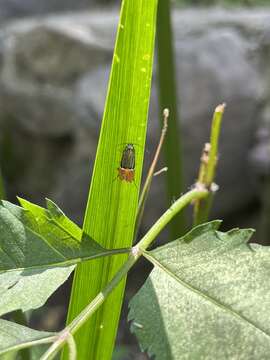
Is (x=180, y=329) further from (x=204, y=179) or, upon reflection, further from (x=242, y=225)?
(x=242, y=225)

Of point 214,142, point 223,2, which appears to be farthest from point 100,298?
point 223,2

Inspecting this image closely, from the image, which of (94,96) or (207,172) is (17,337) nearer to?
(207,172)

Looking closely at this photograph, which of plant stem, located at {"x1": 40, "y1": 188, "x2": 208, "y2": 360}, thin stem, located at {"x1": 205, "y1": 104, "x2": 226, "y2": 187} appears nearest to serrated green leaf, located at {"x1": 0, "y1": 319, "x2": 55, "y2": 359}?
plant stem, located at {"x1": 40, "y1": 188, "x2": 208, "y2": 360}

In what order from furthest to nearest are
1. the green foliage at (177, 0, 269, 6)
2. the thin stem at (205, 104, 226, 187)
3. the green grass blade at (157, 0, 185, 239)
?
1. the green foliage at (177, 0, 269, 6)
2. the green grass blade at (157, 0, 185, 239)
3. the thin stem at (205, 104, 226, 187)

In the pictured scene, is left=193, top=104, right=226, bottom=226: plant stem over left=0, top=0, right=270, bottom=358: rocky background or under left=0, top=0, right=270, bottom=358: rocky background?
under

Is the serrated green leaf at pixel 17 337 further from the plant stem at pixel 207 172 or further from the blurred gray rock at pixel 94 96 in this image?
the blurred gray rock at pixel 94 96

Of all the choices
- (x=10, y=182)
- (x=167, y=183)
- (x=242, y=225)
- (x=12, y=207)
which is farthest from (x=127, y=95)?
(x=10, y=182)

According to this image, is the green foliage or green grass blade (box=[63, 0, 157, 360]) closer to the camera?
green grass blade (box=[63, 0, 157, 360])

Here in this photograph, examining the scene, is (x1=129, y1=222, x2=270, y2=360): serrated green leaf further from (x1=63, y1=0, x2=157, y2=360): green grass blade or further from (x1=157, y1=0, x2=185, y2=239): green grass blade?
(x1=157, y1=0, x2=185, y2=239): green grass blade
